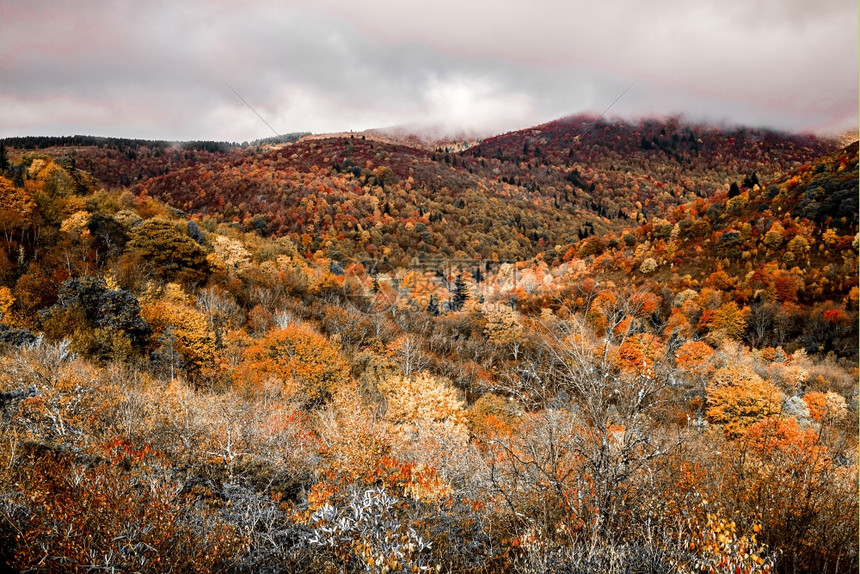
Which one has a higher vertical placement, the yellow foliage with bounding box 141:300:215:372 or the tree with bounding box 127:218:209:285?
the tree with bounding box 127:218:209:285

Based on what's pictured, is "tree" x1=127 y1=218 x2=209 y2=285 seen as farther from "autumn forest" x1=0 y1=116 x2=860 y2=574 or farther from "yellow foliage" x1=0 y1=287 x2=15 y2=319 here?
"yellow foliage" x1=0 y1=287 x2=15 y2=319

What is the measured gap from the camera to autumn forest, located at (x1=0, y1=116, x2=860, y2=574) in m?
8.03

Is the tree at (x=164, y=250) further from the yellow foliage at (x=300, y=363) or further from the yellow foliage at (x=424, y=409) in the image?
the yellow foliage at (x=424, y=409)

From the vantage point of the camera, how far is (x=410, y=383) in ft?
110

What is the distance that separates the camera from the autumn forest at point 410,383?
26.3ft

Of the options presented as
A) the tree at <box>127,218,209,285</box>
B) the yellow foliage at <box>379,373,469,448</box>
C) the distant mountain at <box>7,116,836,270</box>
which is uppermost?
the distant mountain at <box>7,116,836,270</box>

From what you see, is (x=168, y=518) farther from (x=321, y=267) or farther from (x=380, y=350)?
(x=321, y=267)

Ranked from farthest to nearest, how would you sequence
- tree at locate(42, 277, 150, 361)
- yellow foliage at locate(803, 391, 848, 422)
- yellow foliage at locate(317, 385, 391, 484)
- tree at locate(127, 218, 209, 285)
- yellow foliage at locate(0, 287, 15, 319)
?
tree at locate(127, 218, 209, 285) → yellow foliage at locate(803, 391, 848, 422) → yellow foliage at locate(0, 287, 15, 319) → tree at locate(42, 277, 150, 361) → yellow foliage at locate(317, 385, 391, 484)

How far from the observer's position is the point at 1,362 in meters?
19.4

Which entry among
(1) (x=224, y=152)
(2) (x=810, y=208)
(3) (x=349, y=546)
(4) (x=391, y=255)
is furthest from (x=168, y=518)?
(1) (x=224, y=152)

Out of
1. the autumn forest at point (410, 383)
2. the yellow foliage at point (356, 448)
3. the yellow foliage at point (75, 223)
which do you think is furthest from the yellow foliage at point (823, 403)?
the yellow foliage at point (75, 223)

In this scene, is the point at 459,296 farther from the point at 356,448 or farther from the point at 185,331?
the point at 356,448

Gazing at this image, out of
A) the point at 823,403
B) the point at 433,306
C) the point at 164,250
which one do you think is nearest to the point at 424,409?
the point at 164,250

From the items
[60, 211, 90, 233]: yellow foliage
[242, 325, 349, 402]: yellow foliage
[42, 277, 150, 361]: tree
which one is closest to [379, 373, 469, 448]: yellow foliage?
[242, 325, 349, 402]: yellow foliage
